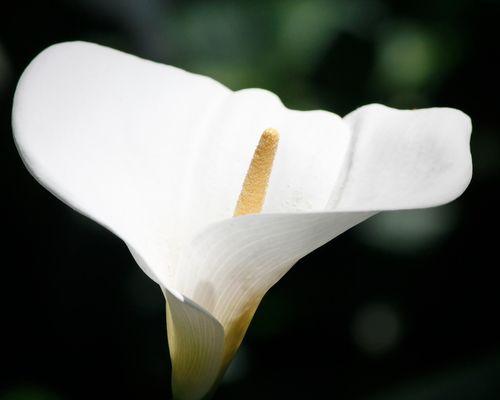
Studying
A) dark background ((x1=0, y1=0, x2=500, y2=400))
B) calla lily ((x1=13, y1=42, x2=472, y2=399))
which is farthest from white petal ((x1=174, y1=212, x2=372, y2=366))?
dark background ((x1=0, y1=0, x2=500, y2=400))

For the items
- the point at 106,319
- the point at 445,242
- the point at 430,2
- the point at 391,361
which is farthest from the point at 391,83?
the point at 106,319

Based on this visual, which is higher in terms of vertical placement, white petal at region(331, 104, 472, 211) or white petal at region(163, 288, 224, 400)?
white petal at region(331, 104, 472, 211)

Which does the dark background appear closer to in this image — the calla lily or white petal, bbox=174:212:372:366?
the calla lily

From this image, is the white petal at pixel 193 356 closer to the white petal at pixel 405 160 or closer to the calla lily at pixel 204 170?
the calla lily at pixel 204 170

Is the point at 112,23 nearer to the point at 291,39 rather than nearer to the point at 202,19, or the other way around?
the point at 202,19

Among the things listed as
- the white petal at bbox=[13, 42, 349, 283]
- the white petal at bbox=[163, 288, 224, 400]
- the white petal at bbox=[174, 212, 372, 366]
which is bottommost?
the white petal at bbox=[163, 288, 224, 400]

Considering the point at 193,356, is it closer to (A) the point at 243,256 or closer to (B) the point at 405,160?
(A) the point at 243,256

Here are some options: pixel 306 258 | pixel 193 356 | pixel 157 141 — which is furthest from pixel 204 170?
pixel 306 258

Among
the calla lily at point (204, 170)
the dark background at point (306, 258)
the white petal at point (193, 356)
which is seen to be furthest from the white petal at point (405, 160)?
the dark background at point (306, 258)
